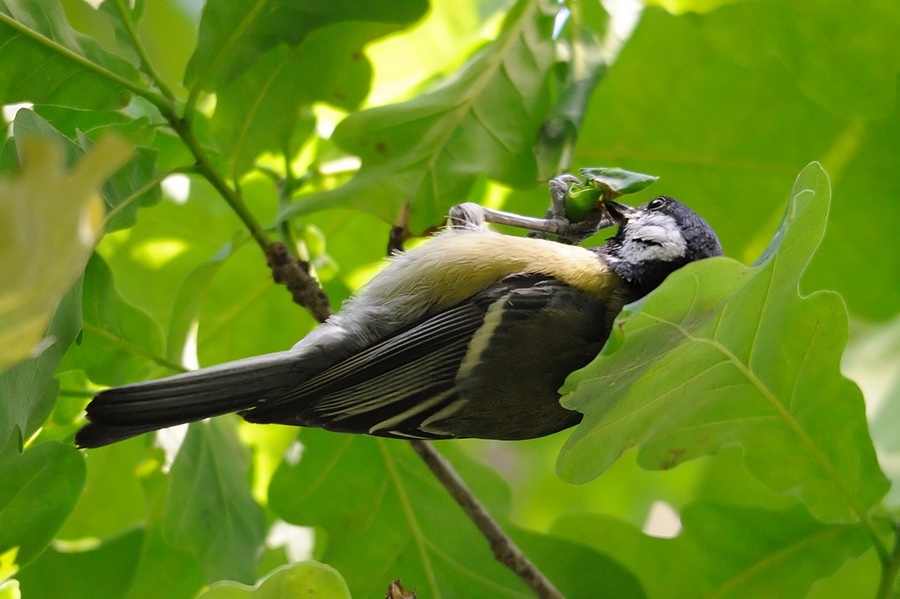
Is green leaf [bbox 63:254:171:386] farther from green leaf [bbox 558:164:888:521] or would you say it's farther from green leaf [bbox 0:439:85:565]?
green leaf [bbox 558:164:888:521]

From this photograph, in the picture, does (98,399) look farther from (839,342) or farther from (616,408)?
(839,342)

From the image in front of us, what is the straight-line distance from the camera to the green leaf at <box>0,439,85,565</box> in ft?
5.09

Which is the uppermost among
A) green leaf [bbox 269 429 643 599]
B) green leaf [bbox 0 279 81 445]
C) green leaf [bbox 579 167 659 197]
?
green leaf [bbox 0 279 81 445]

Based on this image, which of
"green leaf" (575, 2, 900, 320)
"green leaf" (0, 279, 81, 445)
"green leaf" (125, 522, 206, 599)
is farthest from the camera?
"green leaf" (575, 2, 900, 320)

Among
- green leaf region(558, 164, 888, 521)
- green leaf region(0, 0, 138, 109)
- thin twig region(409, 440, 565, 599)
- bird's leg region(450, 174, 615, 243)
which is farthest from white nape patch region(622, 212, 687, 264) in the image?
green leaf region(0, 0, 138, 109)

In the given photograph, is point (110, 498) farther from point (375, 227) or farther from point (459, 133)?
point (459, 133)

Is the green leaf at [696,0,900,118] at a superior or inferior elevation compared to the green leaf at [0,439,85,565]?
superior

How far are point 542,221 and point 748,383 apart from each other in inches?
29.5

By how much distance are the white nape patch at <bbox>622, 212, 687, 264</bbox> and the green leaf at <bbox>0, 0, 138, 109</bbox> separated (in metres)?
1.19

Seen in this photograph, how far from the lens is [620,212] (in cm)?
211

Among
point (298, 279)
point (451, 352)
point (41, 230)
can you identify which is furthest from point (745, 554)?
point (41, 230)

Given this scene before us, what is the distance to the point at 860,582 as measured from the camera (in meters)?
2.03

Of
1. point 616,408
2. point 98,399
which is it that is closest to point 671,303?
point 616,408

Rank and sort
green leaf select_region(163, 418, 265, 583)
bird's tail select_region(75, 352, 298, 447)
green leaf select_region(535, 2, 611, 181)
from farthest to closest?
green leaf select_region(535, 2, 611, 181) < green leaf select_region(163, 418, 265, 583) < bird's tail select_region(75, 352, 298, 447)
